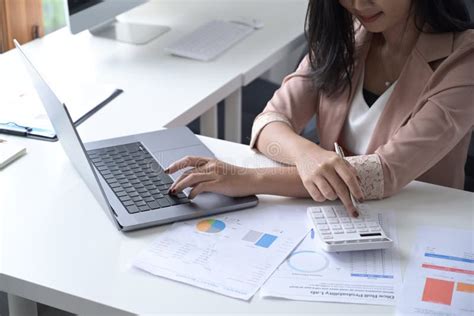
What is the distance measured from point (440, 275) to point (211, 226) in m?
0.40

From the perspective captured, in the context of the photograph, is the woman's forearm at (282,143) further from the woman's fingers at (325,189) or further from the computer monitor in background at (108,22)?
the computer monitor in background at (108,22)

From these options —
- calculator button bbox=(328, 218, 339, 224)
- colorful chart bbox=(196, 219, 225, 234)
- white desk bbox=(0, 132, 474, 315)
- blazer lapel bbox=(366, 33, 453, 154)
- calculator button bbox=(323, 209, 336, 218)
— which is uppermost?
blazer lapel bbox=(366, 33, 453, 154)

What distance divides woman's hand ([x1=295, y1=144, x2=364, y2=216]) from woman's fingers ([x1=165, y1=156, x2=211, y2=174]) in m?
0.20

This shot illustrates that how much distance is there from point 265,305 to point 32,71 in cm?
65

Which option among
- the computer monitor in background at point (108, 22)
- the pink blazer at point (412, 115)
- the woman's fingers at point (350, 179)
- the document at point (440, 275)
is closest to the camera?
the document at point (440, 275)

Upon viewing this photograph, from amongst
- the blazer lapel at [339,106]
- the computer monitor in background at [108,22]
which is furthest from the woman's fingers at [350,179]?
the computer monitor in background at [108,22]

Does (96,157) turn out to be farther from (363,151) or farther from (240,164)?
(363,151)

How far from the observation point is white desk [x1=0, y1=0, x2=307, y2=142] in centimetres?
187

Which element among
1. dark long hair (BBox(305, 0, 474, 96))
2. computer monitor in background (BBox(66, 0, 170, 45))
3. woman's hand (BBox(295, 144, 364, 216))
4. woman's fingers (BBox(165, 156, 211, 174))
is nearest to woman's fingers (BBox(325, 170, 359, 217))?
woman's hand (BBox(295, 144, 364, 216))

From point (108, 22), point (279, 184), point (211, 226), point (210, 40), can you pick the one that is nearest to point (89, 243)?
point (211, 226)

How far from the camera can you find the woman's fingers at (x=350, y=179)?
1384 millimetres

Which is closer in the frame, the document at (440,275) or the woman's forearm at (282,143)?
the document at (440,275)

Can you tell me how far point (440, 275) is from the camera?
1.24m

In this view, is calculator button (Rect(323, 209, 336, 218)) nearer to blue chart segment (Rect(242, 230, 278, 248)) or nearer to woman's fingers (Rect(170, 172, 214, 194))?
blue chart segment (Rect(242, 230, 278, 248))
